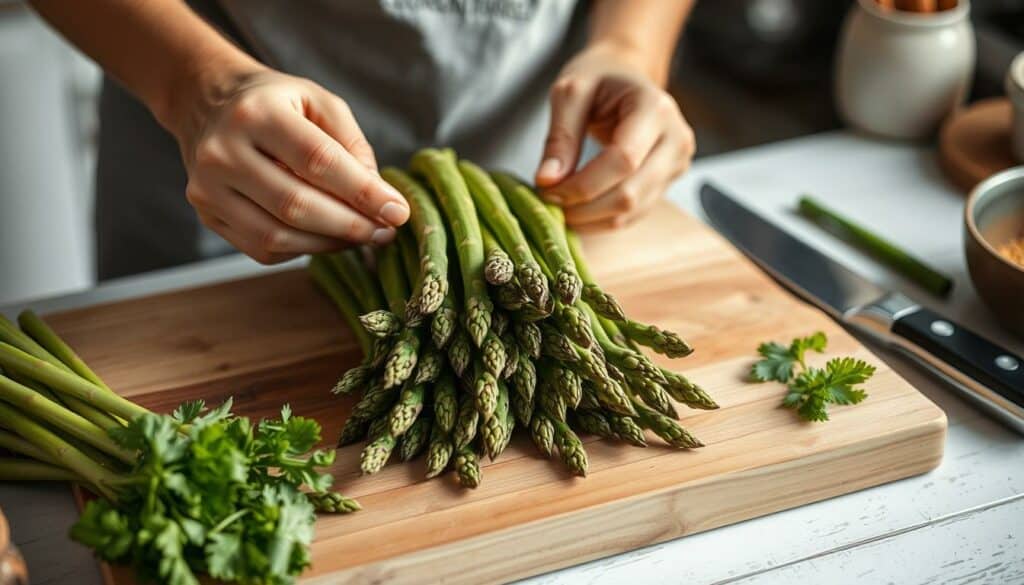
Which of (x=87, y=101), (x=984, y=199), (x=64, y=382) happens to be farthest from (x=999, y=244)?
(x=87, y=101)

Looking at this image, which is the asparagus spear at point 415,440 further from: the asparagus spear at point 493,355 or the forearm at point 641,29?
the forearm at point 641,29

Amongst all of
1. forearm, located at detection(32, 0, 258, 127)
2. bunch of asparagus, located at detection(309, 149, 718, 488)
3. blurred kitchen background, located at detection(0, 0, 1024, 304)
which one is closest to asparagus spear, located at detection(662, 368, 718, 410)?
bunch of asparagus, located at detection(309, 149, 718, 488)

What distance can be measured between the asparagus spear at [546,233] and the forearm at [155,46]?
0.42 meters

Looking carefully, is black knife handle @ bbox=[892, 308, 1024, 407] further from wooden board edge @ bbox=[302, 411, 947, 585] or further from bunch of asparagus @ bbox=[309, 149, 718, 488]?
bunch of asparagus @ bbox=[309, 149, 718, 488]

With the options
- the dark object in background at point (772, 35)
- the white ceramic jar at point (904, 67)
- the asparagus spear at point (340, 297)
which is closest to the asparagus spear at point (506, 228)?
the asparagus spear at point (340, 297)

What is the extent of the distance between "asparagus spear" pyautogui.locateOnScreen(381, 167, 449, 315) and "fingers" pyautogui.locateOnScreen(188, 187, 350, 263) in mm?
118

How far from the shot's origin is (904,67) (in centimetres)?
204

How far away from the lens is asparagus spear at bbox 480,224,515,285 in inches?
52.5

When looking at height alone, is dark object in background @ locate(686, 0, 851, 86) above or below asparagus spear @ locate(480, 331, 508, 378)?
below

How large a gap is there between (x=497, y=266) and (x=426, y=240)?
14 centimetres

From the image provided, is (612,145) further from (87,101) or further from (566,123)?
(87,101)

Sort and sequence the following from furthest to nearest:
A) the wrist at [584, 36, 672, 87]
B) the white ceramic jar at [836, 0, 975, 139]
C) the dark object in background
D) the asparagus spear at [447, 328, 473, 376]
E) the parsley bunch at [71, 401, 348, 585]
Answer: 1. the dark object in background
2. the white ceramic jar at [836, 0, 975, 139]
3. the wrist at [584, 36, 672, 87]
4. the asparagus spear at [447, 328, 473, 376]
5. the parsley bunch at [71, 401, 348, 585]

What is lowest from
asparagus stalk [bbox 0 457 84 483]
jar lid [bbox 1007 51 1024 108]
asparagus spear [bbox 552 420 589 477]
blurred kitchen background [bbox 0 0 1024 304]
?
blurred kitchen background [bbox 0 0 1024 304]

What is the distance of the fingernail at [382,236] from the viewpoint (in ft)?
4.90
